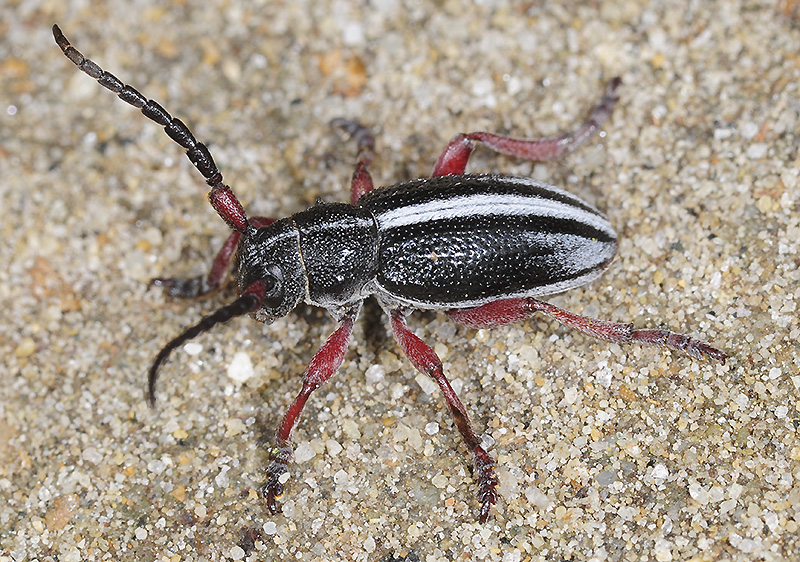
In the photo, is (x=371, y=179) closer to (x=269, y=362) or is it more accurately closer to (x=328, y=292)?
(x=328, y=292)

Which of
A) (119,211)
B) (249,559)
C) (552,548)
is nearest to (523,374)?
(552,548)

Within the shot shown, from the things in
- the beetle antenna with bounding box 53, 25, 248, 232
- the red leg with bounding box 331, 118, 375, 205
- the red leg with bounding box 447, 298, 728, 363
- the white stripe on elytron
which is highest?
the beetle antenna with bounding box 53, 25, 248, 232

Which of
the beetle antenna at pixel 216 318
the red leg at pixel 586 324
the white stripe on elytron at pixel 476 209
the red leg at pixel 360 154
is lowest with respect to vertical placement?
the red leg at pixel 586 324

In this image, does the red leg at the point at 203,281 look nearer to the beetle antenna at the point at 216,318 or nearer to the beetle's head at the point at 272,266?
the beetle's head at the point at 272,266

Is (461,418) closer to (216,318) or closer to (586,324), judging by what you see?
(586,324)

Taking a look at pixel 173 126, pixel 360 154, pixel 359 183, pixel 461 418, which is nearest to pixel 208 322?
pixel 173 126

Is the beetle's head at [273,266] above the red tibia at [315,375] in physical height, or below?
above

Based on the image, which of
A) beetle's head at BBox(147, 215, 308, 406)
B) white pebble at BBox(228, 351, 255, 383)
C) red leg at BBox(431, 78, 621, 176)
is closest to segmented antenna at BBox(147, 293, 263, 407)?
beetle's head at BBox(147, 215, 308, 406)

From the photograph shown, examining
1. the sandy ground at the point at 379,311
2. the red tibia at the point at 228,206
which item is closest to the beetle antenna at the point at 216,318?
the red tibia at the point at 228,206

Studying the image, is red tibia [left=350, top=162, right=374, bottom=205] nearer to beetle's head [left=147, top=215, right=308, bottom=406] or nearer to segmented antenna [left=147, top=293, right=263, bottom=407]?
beetle's head [left=147, top=215, right=308, bottom=406]
